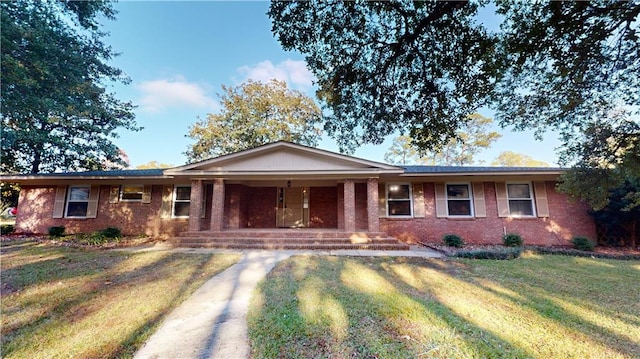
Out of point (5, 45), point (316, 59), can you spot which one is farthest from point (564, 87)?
point (5, 45)

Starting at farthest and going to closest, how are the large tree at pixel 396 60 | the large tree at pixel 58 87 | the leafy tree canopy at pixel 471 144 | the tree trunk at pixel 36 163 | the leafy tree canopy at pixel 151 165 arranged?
the leafy tree canopy at pixel 151 165
the leafy tree canopy at pixel 471 144
the tree trunk at pixel 36 163
the large tree at pixel 58 87
the large tree at pixel 396 60

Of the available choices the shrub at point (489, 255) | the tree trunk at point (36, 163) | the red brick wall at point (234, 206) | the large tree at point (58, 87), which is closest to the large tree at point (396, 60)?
the shrub at point (489, 255)

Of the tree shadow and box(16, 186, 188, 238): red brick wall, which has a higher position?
box(16, 186, 188, 238): red brick wall

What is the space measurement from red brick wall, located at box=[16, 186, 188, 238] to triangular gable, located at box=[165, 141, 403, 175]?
9.24ft

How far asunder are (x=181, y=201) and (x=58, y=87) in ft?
19.4

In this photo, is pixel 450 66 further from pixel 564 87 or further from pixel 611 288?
pixel 611 288

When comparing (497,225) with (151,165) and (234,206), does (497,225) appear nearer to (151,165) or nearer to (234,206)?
(234,206)

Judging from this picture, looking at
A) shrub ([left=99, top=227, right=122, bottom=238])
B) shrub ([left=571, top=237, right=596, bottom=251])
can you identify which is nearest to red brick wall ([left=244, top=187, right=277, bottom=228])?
shrub ([left=99, top=227, right=122, bottom=238])

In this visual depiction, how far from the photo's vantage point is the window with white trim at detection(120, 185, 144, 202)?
1148 cm

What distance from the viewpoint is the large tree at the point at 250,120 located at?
2119 cm

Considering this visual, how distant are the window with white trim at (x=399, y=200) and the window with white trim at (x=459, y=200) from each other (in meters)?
1.54

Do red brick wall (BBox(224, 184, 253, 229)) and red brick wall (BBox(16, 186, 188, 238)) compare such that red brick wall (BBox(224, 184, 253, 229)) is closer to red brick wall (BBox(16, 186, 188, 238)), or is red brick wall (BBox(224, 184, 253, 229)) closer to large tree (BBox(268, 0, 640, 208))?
red brick wall (BBox(16, 186, 188, 238))

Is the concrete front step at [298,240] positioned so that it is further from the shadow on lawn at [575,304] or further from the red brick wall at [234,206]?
the shadow on lawn at [575,304]

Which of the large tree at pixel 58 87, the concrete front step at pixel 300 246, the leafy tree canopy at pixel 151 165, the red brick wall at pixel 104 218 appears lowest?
the concrete front step at pixel 300 246
